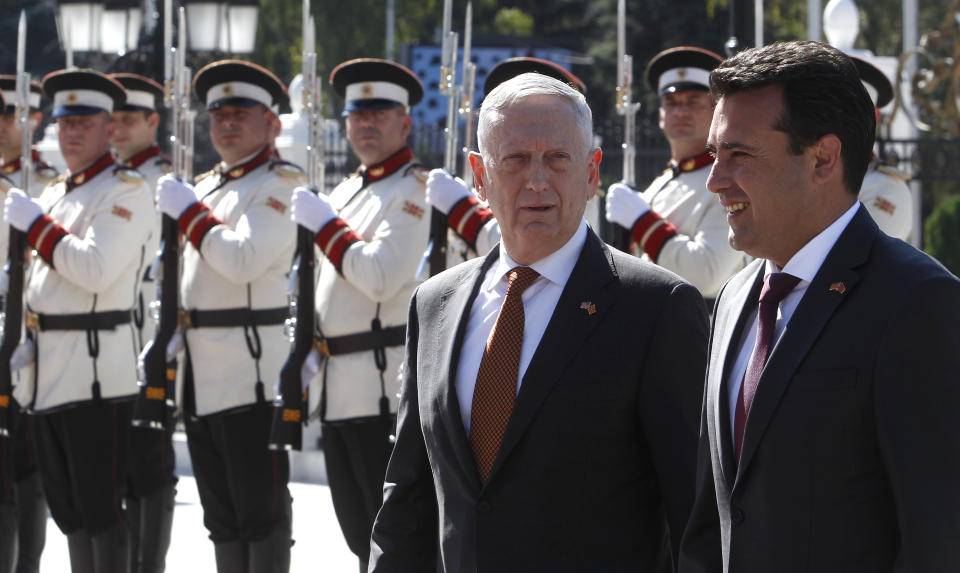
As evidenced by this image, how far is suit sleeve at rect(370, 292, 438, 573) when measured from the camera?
3057mm

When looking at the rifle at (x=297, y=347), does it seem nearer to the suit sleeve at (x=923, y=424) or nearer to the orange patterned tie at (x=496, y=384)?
the orange patterned tie at (x=496, y=384)

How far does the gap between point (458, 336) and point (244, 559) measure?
2931mm

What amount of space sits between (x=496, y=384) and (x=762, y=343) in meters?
0.62

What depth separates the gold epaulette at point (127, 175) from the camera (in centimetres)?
→ 620

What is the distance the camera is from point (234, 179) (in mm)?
5871

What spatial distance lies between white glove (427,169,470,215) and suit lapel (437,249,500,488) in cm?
206

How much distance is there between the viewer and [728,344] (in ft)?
8.21

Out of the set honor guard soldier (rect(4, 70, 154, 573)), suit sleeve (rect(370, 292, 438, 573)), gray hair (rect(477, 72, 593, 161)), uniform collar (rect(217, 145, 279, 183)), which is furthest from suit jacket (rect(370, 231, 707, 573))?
honor guard soldier (rect(4, 70, 154, 573))

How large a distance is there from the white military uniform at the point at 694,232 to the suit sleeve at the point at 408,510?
2137 millimetres

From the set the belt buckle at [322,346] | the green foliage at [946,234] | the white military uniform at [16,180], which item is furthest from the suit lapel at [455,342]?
the green foliage at [946,234]

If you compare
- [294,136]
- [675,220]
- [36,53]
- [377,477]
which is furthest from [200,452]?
[36,53]

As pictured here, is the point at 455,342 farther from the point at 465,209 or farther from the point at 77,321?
the point at 77,321

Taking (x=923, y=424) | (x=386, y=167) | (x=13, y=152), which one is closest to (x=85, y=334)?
(x=386, y=167)

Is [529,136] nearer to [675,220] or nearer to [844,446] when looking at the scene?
[844,446]
